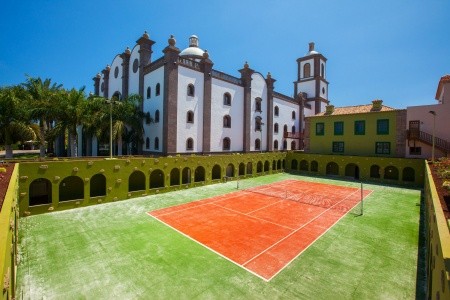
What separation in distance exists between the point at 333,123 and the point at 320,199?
20.1 metres

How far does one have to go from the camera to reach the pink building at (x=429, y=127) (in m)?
29.5

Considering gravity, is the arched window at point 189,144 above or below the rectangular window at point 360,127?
below

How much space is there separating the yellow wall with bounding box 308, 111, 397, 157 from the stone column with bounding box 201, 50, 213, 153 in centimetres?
1905

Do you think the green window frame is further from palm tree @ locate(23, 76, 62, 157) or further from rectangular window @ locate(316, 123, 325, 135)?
palm tree @ locate(23, 76, 62, 157)

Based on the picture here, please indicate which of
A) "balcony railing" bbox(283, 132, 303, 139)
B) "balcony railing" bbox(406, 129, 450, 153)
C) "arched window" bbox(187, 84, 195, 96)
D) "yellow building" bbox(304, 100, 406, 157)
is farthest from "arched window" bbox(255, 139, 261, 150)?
"balcony railing" bbox(406, 129, 450, 153)

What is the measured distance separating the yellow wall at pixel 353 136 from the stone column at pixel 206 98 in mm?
19050

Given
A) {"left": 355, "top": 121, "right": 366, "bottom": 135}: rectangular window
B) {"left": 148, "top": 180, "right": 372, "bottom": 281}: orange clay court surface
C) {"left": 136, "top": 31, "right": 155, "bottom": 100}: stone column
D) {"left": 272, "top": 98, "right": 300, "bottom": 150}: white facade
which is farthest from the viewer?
{"left": 272, "top": 98, "right": 300, "bottom": 150}: white facade

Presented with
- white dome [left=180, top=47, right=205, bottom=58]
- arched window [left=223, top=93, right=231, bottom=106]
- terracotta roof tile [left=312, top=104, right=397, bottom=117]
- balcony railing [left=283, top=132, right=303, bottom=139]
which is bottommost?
balcony railing [left=283, top=132, right=303, bottom=139]

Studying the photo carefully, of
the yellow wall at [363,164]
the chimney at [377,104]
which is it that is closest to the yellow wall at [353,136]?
the chimney at [377,104]

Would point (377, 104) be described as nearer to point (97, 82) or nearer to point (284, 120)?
point (284, 120)

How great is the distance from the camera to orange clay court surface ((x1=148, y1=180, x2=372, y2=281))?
12062mm

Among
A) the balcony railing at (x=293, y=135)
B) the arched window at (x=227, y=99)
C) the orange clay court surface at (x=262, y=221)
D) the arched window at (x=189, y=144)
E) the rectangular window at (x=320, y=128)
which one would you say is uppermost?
the arched window at (x=227, y=99)

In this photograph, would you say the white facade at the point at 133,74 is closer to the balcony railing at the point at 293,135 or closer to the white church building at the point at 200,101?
the white church building at the point at 200,101

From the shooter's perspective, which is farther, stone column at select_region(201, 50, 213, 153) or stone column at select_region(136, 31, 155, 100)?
stone column at select_region(201, 50, 213, 153)
